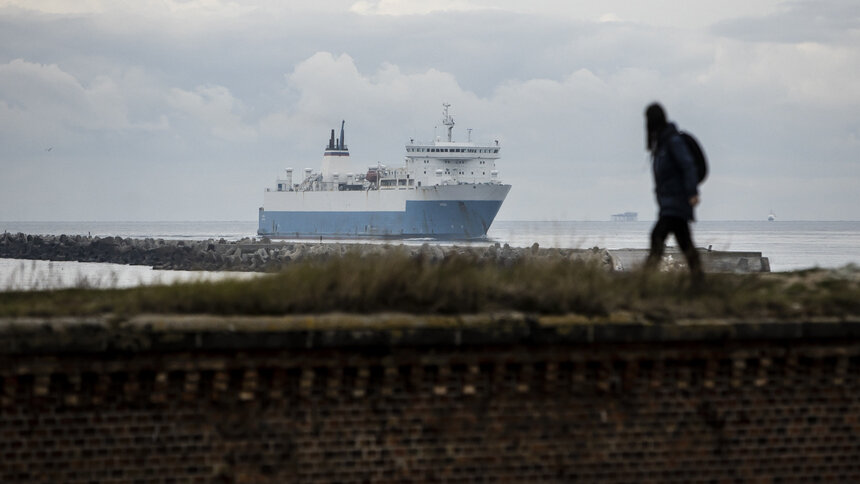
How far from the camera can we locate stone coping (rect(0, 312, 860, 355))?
15.6 ft

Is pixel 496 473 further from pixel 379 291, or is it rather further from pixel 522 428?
pixel 379 291

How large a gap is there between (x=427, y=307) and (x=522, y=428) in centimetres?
79

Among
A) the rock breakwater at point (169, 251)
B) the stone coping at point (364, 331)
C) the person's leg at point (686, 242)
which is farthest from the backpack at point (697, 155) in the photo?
the rock breakwater at point (169, 251)

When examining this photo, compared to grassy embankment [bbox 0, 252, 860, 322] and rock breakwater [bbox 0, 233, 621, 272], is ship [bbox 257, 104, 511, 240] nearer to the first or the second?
rock breakwater [bbox 0, 233, 621, 272]

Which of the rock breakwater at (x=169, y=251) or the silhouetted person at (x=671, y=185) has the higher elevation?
the silhouetted person at (x=671, y=185)

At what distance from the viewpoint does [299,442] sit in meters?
5.02

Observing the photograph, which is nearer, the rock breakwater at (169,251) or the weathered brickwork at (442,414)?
the weathered brickwork at (442,414)

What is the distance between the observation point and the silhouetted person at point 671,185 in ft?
21.0

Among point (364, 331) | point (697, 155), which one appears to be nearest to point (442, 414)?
point (364, 331)

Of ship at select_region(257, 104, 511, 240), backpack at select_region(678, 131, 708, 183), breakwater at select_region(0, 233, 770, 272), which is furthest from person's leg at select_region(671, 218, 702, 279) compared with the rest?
ship at select_region(257, 104, 511, 240)

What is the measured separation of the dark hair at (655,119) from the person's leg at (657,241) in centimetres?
53

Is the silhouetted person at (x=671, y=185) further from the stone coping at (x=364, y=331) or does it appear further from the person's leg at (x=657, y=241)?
the stone coping at (x=364, y=331)

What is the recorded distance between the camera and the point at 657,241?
6.69m

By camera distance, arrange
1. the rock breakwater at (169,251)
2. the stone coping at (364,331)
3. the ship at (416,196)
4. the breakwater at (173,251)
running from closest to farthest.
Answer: the stone coping at (364,331)
the breakwater at (173,251)
the rock breakwater at (169,251)
the ship at (416,196)
